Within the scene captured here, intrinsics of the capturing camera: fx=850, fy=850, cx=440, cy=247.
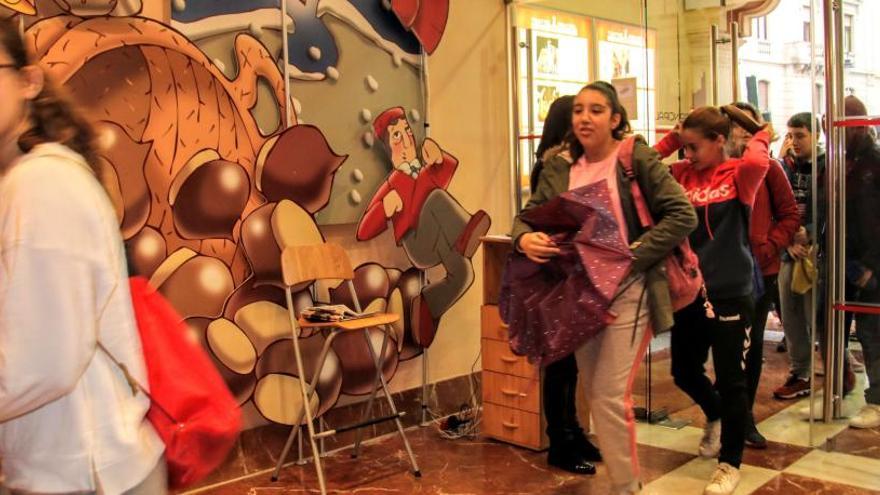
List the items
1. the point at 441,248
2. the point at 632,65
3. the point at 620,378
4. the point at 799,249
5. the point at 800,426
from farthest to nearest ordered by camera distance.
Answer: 1. the point at 632,65
2. the point at 441,248
3. the point at 800,426
4. the point at 799,249
5. the point at 620,378

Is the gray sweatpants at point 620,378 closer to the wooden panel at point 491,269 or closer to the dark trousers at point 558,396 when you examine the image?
the dark trousers at point 558,396

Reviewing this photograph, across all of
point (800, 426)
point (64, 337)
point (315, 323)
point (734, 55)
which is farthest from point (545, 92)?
point (64, 337)

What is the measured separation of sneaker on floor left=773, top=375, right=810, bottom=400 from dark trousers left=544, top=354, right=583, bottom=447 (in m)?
1.52

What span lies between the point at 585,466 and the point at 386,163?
1.74 m

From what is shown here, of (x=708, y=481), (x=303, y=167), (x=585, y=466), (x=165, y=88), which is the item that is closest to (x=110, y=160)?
(x=165, y=88)

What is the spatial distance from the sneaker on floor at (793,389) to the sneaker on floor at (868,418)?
495 mm

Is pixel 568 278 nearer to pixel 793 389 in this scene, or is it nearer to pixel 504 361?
pixel 504 361

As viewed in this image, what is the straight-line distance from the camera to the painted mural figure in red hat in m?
4.24

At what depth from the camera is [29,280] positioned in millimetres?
1040

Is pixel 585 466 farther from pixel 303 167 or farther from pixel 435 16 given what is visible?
pixel 435 16

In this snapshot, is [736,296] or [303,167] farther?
[303,167]

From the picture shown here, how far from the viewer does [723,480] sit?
330 cm

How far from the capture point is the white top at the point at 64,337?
1.03m

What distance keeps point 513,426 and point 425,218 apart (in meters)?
1.14
